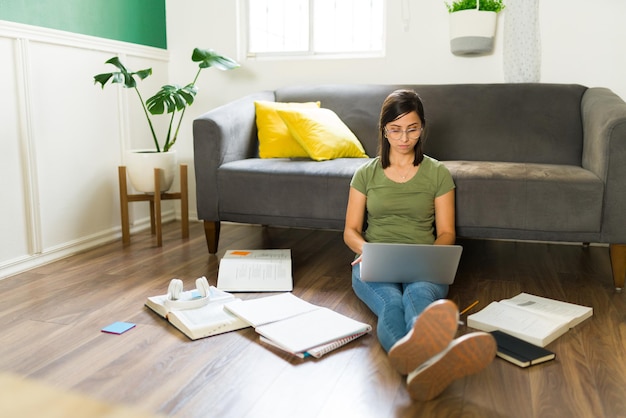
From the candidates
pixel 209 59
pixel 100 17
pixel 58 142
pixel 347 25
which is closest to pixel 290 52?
pixel 347 25

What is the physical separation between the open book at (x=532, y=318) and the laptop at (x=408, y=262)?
195mm

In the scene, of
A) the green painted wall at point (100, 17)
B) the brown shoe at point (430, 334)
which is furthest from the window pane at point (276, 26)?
the brown shoe at point (430, 334)

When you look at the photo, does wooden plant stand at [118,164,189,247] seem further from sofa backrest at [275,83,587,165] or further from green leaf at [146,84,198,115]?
sofa backrest at [275,83,587,165]

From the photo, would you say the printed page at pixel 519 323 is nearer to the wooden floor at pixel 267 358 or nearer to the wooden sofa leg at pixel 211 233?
the wooden floor at pixel 267 358

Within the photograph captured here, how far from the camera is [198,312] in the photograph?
199 cm

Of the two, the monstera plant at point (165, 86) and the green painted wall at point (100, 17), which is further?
the monstera plant at point (165, 86)

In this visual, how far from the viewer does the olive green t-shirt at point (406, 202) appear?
213 centimetres

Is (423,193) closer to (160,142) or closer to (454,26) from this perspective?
(454,26)

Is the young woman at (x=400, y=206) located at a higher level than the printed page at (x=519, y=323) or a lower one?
higher

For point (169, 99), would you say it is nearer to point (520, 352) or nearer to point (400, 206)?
point (400, 206)

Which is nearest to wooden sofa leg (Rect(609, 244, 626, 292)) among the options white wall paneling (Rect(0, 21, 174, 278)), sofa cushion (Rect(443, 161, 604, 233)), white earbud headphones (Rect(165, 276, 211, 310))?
sofa cushion (Rect(443, 161, 604, 233))

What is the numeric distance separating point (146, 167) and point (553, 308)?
208 centimetres

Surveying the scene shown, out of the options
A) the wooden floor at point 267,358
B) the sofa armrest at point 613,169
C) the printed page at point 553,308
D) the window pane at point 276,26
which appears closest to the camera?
the wooden floor at point 267,358

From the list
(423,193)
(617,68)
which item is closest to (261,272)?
(423,193)
